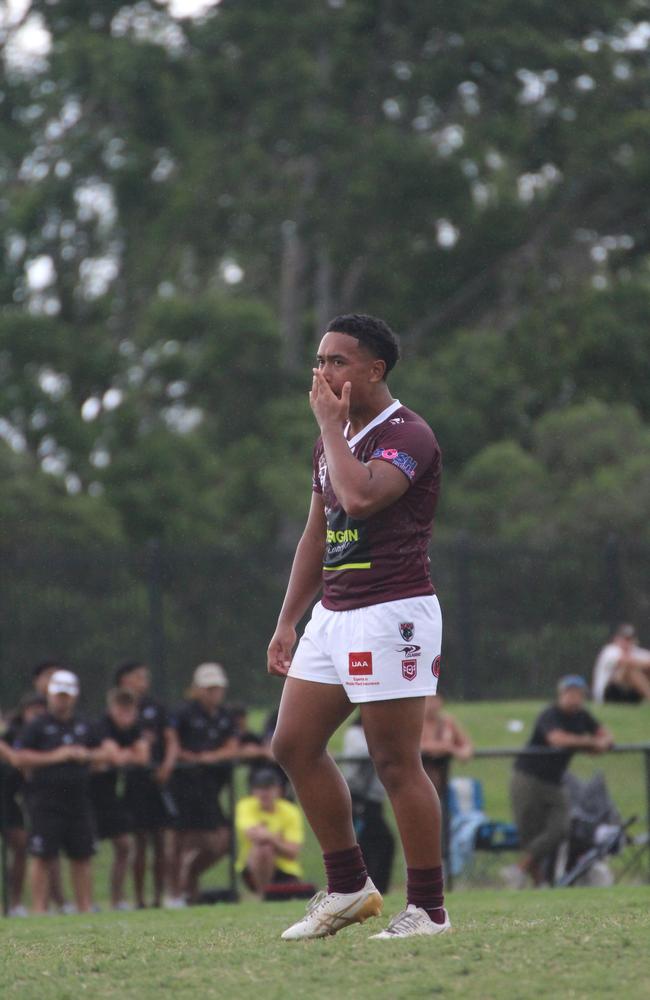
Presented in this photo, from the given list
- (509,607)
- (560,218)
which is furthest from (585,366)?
(509,607)

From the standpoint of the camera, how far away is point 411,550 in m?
5.42

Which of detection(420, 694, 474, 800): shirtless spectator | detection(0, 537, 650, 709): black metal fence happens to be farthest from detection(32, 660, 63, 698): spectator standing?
detection(0, 537, 650, 709): black metal fence

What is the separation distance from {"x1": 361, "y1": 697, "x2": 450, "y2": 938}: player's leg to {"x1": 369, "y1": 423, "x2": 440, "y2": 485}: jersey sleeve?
78cm

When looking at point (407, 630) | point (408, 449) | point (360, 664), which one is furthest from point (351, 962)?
point (408, 449)

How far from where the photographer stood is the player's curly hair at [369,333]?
18.2 feet

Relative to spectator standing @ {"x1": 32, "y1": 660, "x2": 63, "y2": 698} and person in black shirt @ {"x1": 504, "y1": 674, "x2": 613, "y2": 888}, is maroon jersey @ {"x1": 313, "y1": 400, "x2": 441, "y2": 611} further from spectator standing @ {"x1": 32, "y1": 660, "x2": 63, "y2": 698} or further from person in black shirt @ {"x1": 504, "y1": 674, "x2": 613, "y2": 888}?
spectator standing @ {"x1": 32, "y1": 660, "x2": 63, "y2": 698}

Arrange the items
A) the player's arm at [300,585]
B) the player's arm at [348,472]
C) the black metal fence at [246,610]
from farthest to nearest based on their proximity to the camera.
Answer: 1. the black metal fence at [246,610]
2. the player's arm at [300,585]
3. the player's arm at [348,472]

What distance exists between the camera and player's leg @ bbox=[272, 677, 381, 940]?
17.9 feet

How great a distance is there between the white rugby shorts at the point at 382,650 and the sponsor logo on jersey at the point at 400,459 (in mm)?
432

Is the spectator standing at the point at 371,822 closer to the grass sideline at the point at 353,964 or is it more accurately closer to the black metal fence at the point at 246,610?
the grass sideline at the point at 353,964

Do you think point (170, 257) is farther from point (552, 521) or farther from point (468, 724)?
point (468, 724)

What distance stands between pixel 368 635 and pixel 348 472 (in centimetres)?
55

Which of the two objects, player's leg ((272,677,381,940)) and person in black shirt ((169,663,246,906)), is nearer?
player's leg ((272,677,381,940))

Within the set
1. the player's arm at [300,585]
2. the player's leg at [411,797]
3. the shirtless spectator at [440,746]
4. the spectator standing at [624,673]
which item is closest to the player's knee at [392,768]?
the player's leg at [411,797]
